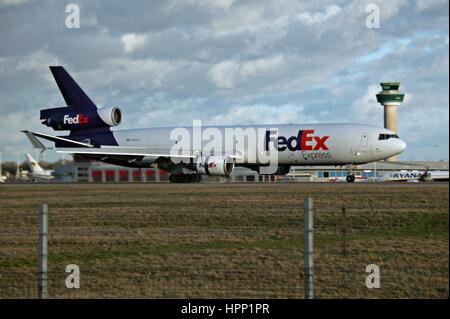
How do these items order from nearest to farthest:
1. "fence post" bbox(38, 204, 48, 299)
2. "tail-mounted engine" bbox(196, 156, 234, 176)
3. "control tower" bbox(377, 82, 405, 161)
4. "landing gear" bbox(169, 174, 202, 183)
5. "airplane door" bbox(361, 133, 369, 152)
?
"fence post" bbox(38, 204, 48, 299) → "airplane door" bbox(361, 133, 369, 152) → "tail-mounted engine" bbox(196, 156, 234, 176) → "landing gear" bbox(169, 174, 202, 183) → "control tower" bbox(377, 82, 405, 161)

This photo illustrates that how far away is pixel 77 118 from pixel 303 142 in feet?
63.3

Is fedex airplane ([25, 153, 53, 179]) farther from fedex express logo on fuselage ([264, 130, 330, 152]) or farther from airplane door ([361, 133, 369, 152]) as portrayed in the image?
airplane door ([361, 133, 369, 152])

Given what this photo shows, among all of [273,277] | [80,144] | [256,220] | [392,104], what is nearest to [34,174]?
Result: [80,144]

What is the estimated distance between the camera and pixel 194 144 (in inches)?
2135

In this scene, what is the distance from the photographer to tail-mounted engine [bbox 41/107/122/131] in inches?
2265

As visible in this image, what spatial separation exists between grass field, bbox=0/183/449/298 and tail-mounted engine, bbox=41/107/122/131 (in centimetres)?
2894

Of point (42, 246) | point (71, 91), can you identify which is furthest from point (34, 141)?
point (42, 246)

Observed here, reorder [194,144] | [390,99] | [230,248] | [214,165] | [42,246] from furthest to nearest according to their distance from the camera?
[390,99] < [194,144] < [214,165] < [230,248] < [42,246]

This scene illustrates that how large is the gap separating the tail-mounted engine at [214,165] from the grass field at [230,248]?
801 inches

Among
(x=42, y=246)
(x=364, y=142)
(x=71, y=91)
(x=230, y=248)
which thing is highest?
(x=71, y=91)

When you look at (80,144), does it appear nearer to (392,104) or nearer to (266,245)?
(266,245)

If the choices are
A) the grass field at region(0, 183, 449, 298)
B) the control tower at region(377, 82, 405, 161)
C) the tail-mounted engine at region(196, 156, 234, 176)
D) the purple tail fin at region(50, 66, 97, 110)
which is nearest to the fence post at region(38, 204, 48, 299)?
the grass field at region(0, 183, 449, 298)

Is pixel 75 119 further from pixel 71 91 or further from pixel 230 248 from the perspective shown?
pixel 230 248
